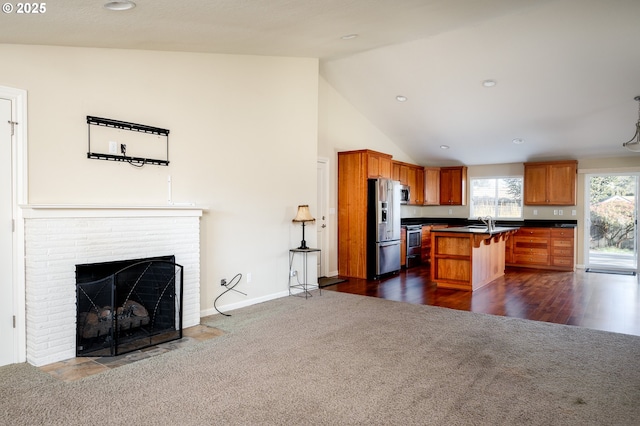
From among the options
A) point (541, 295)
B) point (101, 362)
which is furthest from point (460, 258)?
point (101, 362)

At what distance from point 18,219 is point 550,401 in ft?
13.7

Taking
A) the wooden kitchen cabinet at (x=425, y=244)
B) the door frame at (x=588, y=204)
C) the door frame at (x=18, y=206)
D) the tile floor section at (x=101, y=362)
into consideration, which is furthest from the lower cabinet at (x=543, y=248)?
the door frame at (x=18, y=206)

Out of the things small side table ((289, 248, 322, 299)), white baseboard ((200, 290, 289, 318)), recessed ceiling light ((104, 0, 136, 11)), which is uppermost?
recessed ceiling light ((104, 0, 136, 11))

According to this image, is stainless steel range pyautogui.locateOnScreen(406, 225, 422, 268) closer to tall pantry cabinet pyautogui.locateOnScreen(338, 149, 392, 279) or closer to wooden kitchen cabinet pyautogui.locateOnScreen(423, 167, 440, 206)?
wooden kitchen cabinet pyautogui.locateOnScreen(423, 167, 440, 206)

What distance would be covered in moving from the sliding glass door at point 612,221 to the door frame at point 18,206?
30.7ft

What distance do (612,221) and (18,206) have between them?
964 cm

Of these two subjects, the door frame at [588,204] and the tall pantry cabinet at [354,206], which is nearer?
the tall pantry cabinet at [354,206]

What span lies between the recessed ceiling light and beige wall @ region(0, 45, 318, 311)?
3.40 ft

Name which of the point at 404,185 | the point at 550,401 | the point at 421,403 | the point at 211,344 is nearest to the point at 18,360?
the point at 211,344

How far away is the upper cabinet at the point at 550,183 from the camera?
8367mm

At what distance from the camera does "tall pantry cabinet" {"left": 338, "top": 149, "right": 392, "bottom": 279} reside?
23.1 feet

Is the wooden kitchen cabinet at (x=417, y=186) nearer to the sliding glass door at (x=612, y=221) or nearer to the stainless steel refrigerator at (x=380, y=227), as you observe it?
the stainless steel refrigerator at (x=380, y=227)

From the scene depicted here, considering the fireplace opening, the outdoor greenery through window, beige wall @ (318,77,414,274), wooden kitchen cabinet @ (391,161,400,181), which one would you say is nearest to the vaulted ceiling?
beige wall @ (318,77,414,274)

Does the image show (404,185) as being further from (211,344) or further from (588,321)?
(211,344)
